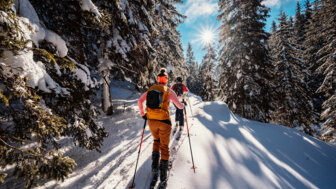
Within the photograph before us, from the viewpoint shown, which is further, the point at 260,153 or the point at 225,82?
the point at 225,82

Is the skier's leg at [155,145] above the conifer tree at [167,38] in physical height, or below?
below

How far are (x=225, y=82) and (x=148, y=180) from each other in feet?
41.7

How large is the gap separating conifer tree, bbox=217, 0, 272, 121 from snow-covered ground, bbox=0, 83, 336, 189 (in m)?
4.65

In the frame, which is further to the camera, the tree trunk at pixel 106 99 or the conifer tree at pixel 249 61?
the conifer tree at pixel 249 61

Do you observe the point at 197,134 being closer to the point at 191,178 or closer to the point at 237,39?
the point at 191,178

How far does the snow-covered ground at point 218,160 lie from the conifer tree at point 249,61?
4.65 metres

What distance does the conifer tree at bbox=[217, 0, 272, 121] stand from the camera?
39.8 feet

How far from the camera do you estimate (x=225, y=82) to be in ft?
46.0

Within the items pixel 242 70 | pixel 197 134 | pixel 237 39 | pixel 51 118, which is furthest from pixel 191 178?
pixel 237 39

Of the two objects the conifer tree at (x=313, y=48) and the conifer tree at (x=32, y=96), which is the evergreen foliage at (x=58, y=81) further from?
the conifer tree at (x=313, y=48)

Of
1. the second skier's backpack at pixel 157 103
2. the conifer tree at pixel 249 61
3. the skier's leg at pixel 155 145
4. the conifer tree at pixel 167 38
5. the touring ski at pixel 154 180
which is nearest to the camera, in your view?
the touring ski at pixel 154 180

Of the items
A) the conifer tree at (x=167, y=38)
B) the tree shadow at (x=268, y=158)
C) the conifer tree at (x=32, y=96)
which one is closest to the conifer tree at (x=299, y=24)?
the conifer tree at (x=167, y=38)

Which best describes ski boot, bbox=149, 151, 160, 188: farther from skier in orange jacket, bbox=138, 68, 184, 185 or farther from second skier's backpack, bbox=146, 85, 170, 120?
second skier's backpack, bbox=146, 85, 170, 120

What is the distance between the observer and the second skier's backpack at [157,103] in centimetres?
348
